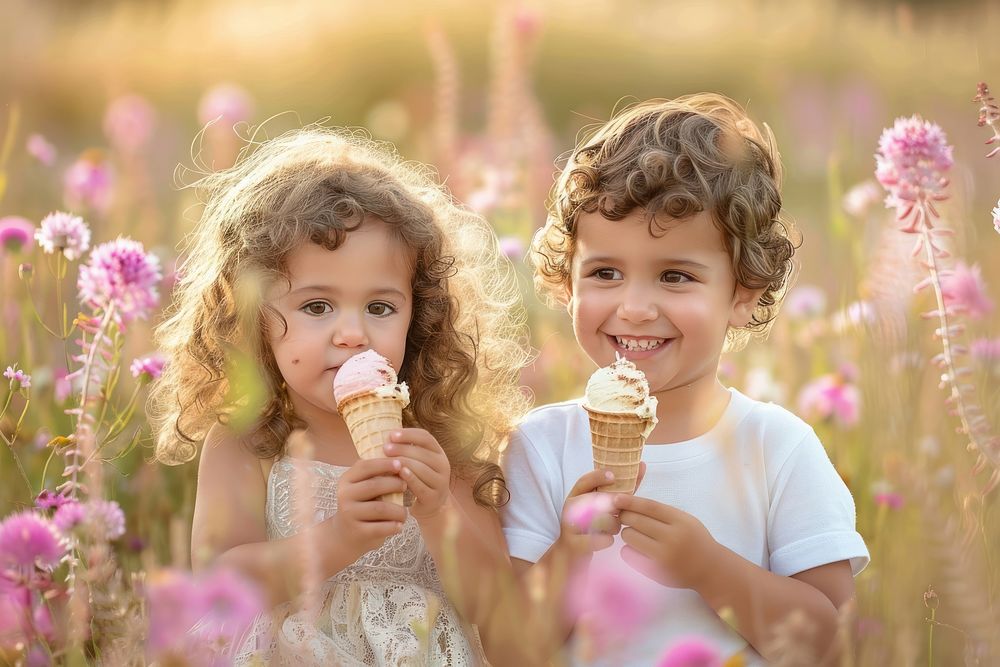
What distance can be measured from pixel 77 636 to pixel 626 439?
3.68 ft

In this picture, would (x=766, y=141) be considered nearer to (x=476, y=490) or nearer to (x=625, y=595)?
(x=476, y=490)

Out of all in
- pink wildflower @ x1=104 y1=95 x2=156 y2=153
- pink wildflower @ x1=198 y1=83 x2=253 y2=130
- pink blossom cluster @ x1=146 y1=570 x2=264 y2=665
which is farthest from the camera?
pink wildflower @ x1=198 y1=83 x2=253 y2=130

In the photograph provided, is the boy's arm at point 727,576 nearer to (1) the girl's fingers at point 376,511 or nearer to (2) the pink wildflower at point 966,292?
(1) the girl's fingers at point 376,511

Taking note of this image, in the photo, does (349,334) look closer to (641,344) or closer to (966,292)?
(641,344)

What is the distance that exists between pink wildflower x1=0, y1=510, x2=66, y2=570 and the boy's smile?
3.87 feet

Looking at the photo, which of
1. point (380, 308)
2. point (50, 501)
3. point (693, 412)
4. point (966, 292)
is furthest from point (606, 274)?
point (50, 501)

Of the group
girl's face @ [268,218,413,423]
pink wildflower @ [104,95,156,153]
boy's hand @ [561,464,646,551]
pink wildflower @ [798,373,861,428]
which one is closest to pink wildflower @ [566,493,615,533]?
boy's hand @ [561,464,646,551]

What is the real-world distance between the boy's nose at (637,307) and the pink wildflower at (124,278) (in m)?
0.96

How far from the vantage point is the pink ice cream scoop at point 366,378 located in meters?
2.41

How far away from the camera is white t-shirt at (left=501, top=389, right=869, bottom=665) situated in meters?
2.61

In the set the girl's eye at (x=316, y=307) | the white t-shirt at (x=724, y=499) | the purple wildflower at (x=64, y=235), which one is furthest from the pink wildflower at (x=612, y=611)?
the purple wildflower at (x=64, y=235)

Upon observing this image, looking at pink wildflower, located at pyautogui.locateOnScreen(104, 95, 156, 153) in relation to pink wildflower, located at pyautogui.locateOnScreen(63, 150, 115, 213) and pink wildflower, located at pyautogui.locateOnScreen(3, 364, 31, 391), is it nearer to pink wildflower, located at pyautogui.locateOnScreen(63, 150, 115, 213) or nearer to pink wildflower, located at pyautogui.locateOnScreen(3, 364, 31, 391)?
pink wildflower, located at pyautogui.locateOnScreen(63, 150, 115, 213)

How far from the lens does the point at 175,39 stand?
35.9 ft

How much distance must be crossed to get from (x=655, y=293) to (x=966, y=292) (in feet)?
2.06
